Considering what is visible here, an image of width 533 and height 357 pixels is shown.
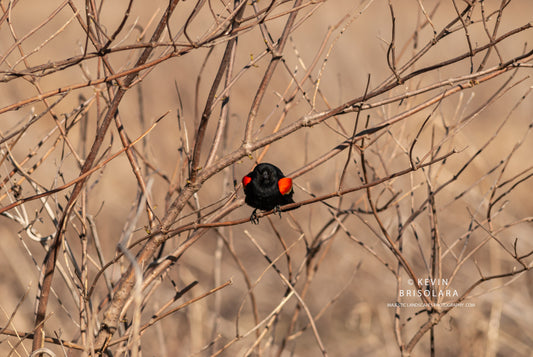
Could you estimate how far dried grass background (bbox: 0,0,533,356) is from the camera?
2387 millimetres

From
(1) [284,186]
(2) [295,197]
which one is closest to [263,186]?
(1) [284,186]

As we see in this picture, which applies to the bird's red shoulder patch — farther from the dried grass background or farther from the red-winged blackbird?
the dried grass background

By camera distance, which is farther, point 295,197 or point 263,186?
point 295,197

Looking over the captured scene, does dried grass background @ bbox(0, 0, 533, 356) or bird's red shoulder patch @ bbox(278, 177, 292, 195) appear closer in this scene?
dried grass background @ bbox(0, 0, 533, 356)

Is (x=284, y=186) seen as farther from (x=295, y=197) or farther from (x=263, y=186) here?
(x=295, y=197)

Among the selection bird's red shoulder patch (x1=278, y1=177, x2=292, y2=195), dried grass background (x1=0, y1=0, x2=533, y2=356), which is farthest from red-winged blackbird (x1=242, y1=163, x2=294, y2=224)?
dried grass background (x1=0, y1=0, x2=533, y2=356)

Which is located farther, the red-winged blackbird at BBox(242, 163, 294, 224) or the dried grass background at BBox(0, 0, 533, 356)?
the red-winged blackbird at BBox(242, 163, 294, 224)

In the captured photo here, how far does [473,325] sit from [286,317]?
266 centimetres

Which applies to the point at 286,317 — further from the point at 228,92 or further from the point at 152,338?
the point at 228,92

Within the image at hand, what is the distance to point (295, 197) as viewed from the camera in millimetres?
8914

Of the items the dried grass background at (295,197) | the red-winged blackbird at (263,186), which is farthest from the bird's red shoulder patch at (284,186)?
the dried grass background at (295,197)

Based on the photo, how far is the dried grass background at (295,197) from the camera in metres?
2.39

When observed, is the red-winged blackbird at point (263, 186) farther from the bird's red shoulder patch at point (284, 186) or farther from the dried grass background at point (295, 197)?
the dried grass background at point (295, 197)

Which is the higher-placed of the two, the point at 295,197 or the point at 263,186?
the point at 295,197
